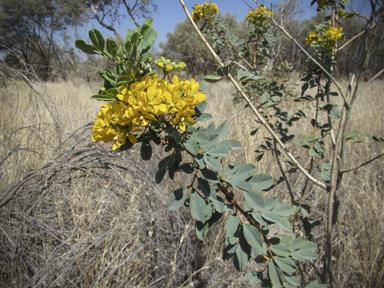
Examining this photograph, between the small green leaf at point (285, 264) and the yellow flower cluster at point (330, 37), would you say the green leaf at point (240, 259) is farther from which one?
the yellow flower cluster at point (330, 37)

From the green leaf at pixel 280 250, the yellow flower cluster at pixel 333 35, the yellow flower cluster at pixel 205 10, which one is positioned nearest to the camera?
the green leaf at pixel 280 250

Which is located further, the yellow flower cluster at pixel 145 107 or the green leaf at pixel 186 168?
the green leaf at pixel 186 168

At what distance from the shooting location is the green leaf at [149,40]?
521 mm

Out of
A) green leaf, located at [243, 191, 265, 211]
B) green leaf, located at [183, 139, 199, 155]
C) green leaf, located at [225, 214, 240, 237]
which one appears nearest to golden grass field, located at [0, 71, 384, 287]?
green leaf, located at [225, 214, 240, 237]

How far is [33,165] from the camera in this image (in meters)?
1.80

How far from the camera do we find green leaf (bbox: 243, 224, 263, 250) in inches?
21.9

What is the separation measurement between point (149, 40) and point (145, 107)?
7.8 inches

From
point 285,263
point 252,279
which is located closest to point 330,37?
point 285,263

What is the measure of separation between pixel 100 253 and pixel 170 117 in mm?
1030

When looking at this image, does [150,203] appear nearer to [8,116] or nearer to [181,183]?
[181,183]

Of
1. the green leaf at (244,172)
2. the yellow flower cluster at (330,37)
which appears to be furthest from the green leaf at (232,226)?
the yellow flower cluster at (330,37)

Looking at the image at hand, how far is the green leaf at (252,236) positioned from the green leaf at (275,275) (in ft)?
0.57

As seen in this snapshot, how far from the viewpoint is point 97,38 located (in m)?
0.46

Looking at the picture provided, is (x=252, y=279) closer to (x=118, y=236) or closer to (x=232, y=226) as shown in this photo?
(x=232, y=226)
